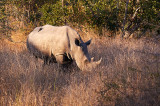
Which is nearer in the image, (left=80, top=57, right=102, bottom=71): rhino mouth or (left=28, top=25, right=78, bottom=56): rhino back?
(left=80, top=57, right=102, bottom=71): rhino mouth

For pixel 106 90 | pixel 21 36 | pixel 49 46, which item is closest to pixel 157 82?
pixel 106 90

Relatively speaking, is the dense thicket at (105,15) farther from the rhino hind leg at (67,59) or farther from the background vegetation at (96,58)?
the rhino hind leg at (67,59)

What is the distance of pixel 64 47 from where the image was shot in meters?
5.27

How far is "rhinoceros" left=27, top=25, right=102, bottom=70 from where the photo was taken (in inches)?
207

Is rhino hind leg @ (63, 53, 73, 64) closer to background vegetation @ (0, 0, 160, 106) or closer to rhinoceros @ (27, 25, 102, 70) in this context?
rhinoceros @ (27, 25, 102, 70)

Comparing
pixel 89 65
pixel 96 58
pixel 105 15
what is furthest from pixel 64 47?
pixel 105 15

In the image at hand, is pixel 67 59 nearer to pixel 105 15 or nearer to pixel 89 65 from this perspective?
pixel 89 65

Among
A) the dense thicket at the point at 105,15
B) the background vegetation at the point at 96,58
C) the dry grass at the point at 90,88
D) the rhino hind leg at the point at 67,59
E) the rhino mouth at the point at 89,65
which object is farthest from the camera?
the dense thicket at the point at 105,15

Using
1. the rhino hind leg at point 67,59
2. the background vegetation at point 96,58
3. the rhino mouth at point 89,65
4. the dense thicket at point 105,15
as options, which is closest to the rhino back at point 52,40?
the rhino hind leg at point 67,59

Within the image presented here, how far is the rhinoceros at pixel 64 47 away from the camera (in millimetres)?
5266

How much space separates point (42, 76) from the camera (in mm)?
4746

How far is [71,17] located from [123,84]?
6.08 m

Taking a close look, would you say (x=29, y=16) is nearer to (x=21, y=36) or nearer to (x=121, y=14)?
(x=21, y=36)

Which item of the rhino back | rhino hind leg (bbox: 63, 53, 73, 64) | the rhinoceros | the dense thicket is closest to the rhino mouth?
the rhinoceros
